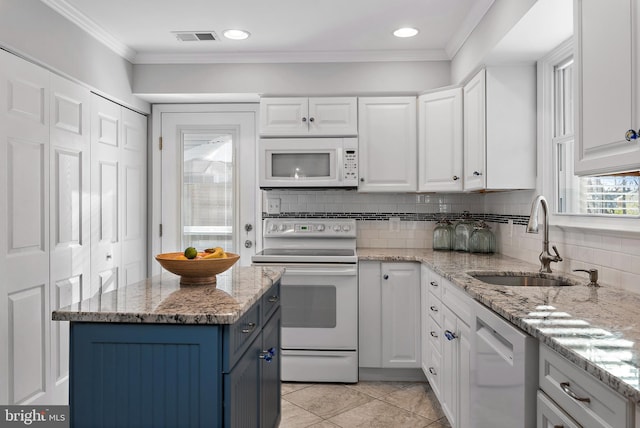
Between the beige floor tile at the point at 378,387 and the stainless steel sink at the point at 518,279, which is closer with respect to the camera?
the stainless steel sink at the point at 518,279

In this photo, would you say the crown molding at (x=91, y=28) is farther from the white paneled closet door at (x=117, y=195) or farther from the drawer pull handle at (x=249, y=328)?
the drawer pull handle at (x=249, y=328)

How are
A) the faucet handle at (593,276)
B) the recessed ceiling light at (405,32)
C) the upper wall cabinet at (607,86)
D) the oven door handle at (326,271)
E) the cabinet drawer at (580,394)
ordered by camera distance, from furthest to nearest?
the oven door handle at (326,271)
the recessed ceiling light at (405,32)
the faucet handle at (593,276)
the upper wall cabinet at (607,86)
the cabinet drawer at (580,394)

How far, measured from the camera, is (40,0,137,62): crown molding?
2658 mm

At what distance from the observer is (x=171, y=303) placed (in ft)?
5.03

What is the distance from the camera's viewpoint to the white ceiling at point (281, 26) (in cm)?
271

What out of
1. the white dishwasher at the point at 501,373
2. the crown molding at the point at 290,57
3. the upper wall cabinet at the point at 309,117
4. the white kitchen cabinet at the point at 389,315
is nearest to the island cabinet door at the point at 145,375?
the white dishwasher at the point at 501,373

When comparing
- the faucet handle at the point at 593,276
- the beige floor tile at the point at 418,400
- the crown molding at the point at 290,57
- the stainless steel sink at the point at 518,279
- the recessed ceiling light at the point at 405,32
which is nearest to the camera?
the faucet handle at the point at 593,276

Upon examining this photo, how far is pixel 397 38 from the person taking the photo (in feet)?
10.6

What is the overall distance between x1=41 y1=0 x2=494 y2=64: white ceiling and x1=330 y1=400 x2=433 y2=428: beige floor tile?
2.38 metres

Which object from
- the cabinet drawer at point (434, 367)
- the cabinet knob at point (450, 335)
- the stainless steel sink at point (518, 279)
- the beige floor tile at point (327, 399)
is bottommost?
the beige floor tile at point (327, 399)

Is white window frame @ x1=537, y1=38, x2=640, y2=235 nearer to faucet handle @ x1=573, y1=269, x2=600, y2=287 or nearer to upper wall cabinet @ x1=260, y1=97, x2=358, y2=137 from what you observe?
faucet handle @ x1=573, y1=269, x2=600, y2=287

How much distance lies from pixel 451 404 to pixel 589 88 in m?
1.63

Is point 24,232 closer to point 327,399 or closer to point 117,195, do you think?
point 117,195

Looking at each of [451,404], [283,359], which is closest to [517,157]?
[451,404]
